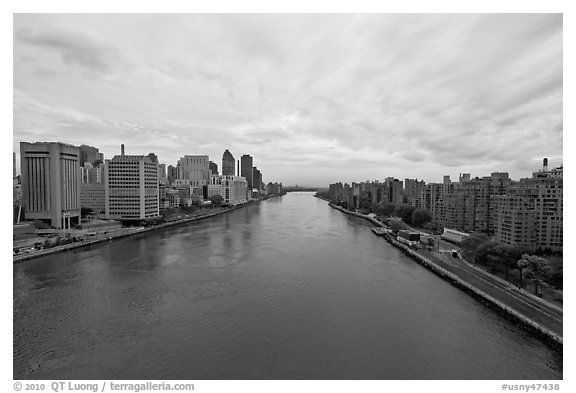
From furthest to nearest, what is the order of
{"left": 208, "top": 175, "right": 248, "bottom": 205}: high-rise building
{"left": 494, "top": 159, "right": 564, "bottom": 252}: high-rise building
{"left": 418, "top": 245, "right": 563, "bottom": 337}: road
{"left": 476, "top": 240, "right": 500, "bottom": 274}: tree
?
1. {"left": 208, "top": 175, "right": 248, "bottom": 205}: high-rise building
2. {"left": 494, "top": 159, "right": 564, "bottom": 252}: high-rise building
3. {"left": 476, "top": 240, "right": 500, "bottom": 274}: tree
4. {"left": 418, "top": 245, "right": 563, "bottom": 337}: road

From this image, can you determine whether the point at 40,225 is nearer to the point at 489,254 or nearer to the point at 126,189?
the point at 126,189

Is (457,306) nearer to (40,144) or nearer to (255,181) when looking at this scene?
(40,144)

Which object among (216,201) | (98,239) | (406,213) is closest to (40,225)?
(98,239)

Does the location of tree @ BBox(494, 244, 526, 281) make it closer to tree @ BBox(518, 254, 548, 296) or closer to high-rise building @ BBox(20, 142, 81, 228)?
tree @ BBox(518, 254, 548, 296)

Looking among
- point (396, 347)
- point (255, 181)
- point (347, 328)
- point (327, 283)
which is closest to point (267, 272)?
point (327, 283)

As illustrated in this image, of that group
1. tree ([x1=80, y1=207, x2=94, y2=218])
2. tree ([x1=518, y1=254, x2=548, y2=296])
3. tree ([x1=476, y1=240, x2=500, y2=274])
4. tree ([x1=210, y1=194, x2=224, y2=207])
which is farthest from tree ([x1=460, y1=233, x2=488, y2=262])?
tree ([x1=210, y1=194, x2=224, y2=207])

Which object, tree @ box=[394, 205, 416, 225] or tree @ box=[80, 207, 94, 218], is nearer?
tree @ box=[394, 205, 416, 225]
